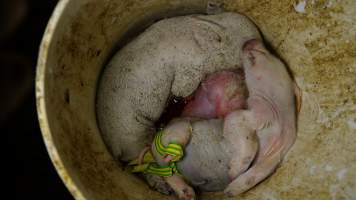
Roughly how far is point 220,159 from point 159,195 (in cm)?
25

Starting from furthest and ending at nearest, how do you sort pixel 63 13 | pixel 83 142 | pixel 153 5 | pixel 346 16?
pixel 153 5
pixel 346 16
pixel 83 142
pixel 63 13

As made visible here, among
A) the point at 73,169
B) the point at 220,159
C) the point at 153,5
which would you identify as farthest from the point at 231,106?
the point at 73,169

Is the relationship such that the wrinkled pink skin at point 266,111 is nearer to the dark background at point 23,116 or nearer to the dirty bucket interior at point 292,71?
the dirty bucket interior at point 292,71

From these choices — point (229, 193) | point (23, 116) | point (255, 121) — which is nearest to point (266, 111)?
point (255, 121)

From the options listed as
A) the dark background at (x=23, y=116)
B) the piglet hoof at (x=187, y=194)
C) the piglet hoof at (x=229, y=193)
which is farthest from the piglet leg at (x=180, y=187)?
the dark background at (x=23, y=116)

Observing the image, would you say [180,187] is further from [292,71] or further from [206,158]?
[292,71]

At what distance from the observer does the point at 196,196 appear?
1664 mm

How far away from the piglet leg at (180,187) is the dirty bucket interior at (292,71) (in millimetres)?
64

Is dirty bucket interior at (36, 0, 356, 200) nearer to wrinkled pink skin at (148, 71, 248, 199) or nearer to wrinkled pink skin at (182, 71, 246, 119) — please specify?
wrinkled pink skin at (148, 71, 248, 199)

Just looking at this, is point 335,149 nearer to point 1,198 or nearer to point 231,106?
point 231,106

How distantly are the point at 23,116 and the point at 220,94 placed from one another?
3.30 feet

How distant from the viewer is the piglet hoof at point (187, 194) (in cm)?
156

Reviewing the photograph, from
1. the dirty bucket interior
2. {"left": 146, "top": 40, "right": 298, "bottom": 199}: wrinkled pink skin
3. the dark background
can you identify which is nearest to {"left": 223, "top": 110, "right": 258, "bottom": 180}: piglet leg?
{"left": 146, "top": 40, "right": 298, "bottom": 199}: wrinkled pink skin

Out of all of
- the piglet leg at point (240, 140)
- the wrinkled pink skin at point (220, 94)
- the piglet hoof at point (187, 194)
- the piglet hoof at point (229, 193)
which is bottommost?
the piglet hoof at point (229, 193)
